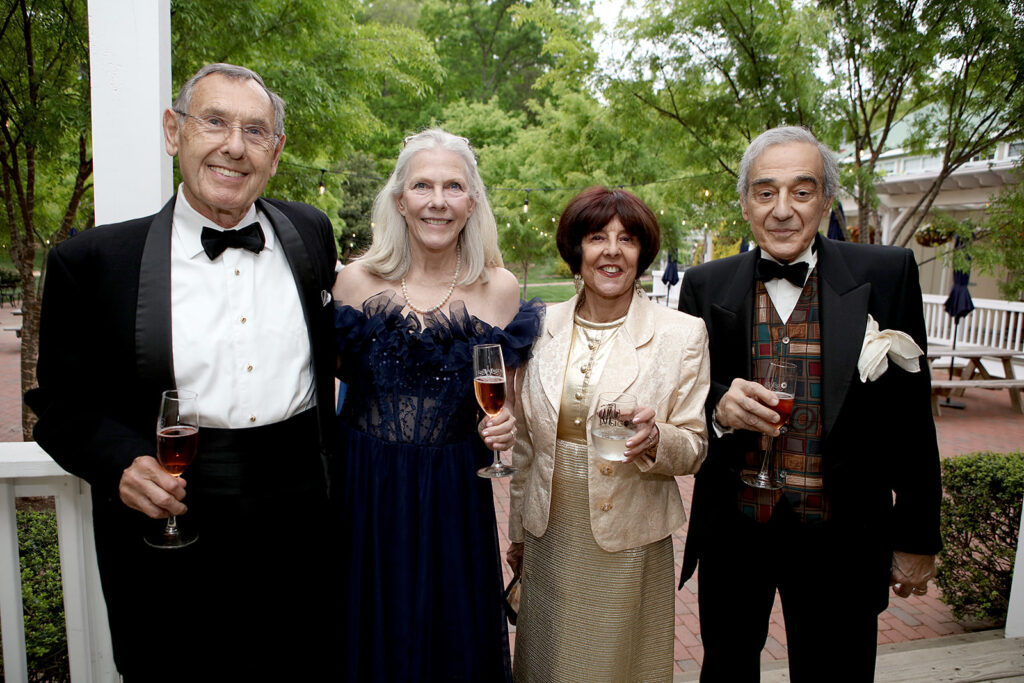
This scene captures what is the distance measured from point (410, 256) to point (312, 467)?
91 cm

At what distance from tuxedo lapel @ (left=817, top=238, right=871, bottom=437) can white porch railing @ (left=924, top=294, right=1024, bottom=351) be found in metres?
10.3

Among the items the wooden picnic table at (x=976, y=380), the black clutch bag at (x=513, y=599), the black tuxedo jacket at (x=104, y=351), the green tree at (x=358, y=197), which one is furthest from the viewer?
the green tree at (x=358, y=197)

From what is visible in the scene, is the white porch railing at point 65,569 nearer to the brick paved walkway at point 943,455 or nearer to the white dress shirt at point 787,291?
the brick paved walkway at point 943,455

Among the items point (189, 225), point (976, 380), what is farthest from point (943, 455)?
point (189, 225)

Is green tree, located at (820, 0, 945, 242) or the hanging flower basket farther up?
green tree, located at (820, 0, 945, 242)

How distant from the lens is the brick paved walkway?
3686 mm

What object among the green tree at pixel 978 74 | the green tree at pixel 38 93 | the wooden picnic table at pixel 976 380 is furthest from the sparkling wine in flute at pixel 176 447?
the wooden picnic table at pixel 976 380

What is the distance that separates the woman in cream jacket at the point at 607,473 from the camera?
2.24 meters

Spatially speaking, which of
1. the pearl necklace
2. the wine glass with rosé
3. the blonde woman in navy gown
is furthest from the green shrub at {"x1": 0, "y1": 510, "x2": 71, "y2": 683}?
the wine glass with rosé

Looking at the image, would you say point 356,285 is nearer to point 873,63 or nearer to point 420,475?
point 420,475

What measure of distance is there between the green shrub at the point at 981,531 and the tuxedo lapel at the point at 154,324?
4010 millimetres

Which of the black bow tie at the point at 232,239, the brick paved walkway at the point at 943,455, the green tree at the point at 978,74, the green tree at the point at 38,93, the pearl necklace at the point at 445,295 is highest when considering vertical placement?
the green tree at the point at 978,74

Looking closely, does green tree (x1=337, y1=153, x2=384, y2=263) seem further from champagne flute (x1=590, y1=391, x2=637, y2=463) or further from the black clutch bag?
champagne flute (x1=590, y1=391, x2=637, y2=463)

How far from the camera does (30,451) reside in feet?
7.29
